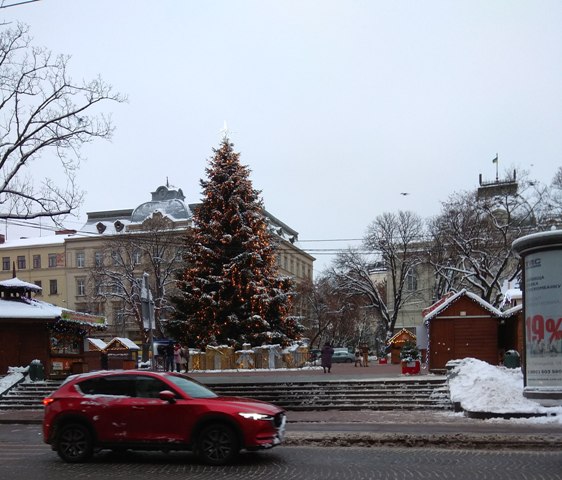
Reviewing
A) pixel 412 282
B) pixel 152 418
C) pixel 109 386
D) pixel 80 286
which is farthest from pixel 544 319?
pixel 80 286

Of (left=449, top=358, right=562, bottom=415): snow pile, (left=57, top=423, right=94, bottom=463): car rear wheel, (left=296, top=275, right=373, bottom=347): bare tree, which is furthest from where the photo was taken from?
(left=296, top=275, right=373, bottom=347): bare tree

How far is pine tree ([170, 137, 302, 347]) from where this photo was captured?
4217 centimetres

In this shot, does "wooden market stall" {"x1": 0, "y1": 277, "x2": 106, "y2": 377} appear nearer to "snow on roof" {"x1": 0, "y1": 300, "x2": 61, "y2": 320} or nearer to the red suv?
"snow on roof" {"x1": 0, "y1": 300, "x2": 61, "y2": 320}

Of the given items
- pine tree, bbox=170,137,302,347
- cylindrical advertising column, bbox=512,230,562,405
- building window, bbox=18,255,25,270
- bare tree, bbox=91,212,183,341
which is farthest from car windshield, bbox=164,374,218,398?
building window, bbox=18,255,25,270

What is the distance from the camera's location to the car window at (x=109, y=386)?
498 inches

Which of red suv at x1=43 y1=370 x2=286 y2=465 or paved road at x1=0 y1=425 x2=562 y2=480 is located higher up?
red suv at x1=43 y1=370 x2=286 y2=465

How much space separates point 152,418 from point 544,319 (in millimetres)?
11066

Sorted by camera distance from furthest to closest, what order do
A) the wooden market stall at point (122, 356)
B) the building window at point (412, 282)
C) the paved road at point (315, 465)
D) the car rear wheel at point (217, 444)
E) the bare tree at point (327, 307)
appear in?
the building window at point (412, 282) → the bare tree at point (327, 307) → the wooden market stall at point (122, 356) → the car rear wheel at point (217, 444) → the paved road at point (315, 465)

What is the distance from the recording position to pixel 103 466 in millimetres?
12047

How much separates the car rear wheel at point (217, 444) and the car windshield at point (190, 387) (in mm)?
769

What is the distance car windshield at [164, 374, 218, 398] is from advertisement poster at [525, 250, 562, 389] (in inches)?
386

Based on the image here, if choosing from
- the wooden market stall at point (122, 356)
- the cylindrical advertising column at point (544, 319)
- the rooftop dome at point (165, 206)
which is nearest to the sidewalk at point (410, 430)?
the cylindrical advertising column at point (544, 319)

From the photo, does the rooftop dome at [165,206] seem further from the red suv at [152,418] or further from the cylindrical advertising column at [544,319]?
the red suv at [152,418]

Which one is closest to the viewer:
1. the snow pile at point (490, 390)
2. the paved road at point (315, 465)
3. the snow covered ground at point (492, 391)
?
the paved road at point (315, 465)
